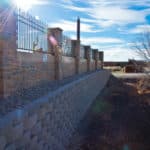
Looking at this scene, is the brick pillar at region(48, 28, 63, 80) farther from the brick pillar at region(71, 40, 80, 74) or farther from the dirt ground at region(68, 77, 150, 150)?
the brick pillar at region(71, 40, 80, 74)

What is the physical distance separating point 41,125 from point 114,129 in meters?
4.52

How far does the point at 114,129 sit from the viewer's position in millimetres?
8367

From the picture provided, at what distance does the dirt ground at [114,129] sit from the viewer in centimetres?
689

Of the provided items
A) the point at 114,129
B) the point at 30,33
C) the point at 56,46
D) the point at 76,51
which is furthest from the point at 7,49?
the point at 76,51

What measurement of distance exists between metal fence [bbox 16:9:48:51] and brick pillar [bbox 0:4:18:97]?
2.32ft

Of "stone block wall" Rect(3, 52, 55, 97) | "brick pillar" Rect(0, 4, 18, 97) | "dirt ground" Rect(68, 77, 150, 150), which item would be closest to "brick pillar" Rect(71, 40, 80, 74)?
"dirt ground" Rect(68, 77, 150, 150)

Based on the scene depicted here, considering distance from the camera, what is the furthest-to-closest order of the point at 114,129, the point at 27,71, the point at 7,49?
1. the point at 114,129
2. the point at 27,71
3. the point at 7,49

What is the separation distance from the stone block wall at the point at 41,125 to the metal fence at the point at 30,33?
147cm

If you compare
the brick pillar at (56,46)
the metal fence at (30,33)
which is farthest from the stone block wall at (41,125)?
the brick pillar at (56,46)

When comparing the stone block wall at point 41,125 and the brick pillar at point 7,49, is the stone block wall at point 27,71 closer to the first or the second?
the brick pillar at point 7,49

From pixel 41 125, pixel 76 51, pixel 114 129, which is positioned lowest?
pixel 114 129

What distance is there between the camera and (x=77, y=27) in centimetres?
1498

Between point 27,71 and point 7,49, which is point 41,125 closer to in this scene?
point 7,49

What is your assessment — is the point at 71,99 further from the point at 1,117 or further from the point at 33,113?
the point at 1,117
